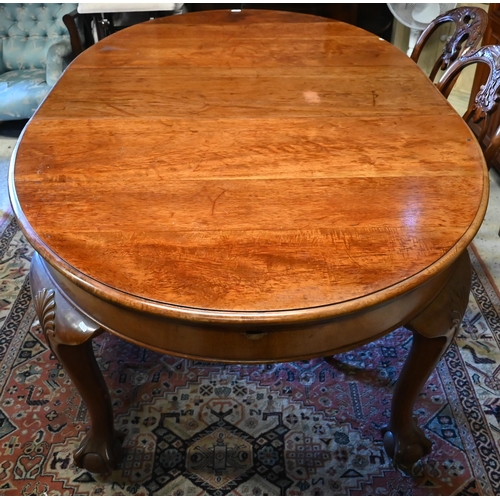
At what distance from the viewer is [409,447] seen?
1158mm

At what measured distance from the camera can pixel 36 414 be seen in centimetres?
135

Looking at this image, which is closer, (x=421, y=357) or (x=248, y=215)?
(x=248, y=215)

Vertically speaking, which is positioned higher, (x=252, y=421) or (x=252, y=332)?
(x=252, y=332)

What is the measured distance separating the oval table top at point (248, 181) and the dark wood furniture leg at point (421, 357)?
7.4 inches

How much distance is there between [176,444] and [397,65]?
1.20 meters

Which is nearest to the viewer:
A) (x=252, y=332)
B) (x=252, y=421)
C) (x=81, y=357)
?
(x=252, y=332)

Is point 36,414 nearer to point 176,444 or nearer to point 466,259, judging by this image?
point 176,444

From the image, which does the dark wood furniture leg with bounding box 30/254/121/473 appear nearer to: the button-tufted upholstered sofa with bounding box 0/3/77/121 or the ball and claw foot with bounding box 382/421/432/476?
the ball and claw foot with bounding box 382/421/432/476

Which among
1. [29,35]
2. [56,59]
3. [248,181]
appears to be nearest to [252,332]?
[248,181]

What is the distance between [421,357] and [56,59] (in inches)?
93.4

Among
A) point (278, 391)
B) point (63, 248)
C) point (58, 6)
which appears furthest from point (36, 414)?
point (58, 6)

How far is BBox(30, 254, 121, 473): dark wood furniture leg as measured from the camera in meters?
0.91

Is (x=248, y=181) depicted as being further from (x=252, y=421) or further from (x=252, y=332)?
(x=252, y=421)

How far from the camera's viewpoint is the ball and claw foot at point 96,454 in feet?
3.82
